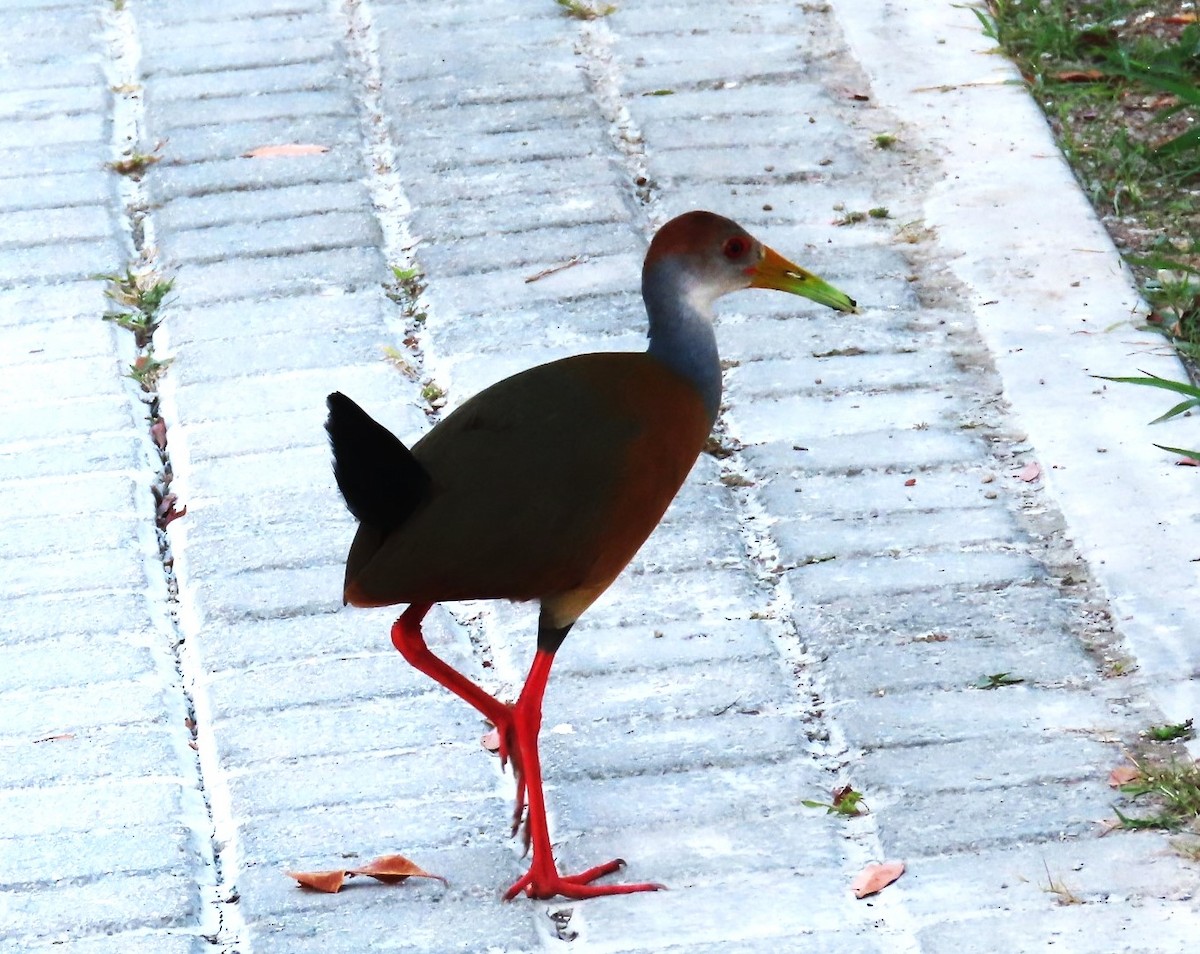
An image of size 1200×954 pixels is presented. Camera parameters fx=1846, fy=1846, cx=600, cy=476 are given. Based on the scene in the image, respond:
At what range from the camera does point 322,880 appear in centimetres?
278

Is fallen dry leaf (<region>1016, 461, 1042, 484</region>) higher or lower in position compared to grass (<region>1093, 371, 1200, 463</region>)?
lower

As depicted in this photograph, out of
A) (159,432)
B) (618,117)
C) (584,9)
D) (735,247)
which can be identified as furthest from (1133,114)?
(159,432)

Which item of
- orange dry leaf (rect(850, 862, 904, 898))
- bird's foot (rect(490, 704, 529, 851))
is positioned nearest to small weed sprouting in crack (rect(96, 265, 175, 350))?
bird's foot (rect(490, 704, 529, 851))

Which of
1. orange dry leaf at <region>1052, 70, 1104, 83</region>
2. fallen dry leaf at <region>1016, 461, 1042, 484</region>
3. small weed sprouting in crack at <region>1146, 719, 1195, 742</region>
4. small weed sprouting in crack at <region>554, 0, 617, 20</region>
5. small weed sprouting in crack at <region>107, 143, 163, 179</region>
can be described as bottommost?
small weed sprouting in crack at <region>1146, 719, 1195, 742</region>

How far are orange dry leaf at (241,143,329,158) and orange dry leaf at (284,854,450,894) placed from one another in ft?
8.48

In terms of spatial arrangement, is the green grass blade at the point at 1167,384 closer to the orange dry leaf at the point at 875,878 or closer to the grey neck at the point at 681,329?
the grey neck at the point at 681,329

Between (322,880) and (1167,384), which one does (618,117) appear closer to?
(1167,384)

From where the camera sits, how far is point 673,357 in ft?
10.3

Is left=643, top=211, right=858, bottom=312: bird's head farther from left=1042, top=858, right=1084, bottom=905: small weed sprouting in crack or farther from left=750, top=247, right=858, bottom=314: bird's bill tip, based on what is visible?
left=1042, top=858, right=1084, bottom=905: small weed sprouting in crack

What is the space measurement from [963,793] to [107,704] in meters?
1.45

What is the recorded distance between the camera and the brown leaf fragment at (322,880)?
2771 millimetres

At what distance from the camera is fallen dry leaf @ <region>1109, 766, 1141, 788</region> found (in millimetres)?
2902

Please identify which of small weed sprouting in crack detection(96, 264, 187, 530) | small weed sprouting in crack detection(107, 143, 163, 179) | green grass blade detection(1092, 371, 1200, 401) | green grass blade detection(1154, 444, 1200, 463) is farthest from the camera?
small weed sprouting in crack detection(107, 143, 163, 179)

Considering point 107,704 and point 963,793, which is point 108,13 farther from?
point 963,793
